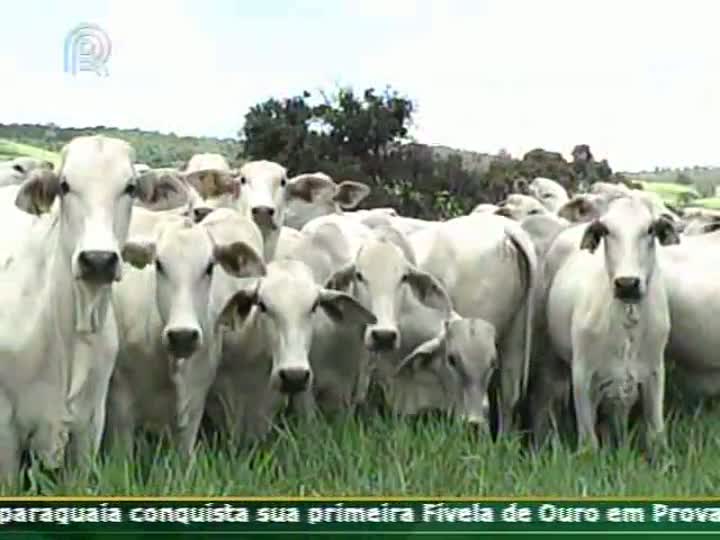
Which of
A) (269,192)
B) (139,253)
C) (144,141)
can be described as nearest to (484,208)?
(269,192)

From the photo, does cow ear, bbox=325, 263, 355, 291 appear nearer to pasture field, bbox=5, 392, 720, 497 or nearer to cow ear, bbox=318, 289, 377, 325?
cow ear, bbox=318, 289, 377, 325

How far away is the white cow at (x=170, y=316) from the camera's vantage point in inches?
174

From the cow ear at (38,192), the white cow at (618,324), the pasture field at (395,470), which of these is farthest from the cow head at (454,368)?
the cow ear at (38,192)

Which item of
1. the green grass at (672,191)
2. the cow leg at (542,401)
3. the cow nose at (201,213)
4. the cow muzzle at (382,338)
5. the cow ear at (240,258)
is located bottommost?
the cow leg at (542,401)

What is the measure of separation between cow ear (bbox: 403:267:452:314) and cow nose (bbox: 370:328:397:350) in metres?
0.23

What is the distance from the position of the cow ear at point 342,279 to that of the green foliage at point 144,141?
679 mm

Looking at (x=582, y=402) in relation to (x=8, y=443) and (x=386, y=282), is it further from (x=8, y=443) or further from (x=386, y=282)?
(x=8, y=443)

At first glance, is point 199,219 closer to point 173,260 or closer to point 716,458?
point 173,260

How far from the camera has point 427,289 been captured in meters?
4.97

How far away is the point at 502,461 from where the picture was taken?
4129 millimetres

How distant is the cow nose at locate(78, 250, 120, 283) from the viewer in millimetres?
3752

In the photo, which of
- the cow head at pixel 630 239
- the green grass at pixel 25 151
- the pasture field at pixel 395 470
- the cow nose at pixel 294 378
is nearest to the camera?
the pasture field at pixel 395 470

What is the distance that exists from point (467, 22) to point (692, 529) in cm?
132

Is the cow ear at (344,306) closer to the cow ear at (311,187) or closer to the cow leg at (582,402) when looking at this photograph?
the cow ear at (311,187)
